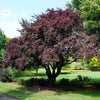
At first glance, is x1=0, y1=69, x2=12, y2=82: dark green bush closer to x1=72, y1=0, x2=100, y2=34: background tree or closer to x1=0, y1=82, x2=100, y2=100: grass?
x1=0, y1=82, x2=100, y2=100: grass

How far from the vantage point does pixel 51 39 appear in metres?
10.9

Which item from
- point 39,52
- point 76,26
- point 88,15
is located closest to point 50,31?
point 39,52

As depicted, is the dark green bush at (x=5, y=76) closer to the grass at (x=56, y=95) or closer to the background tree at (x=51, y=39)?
the background tree at (x=51, y=39)

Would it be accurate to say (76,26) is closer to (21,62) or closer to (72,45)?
(72,45)

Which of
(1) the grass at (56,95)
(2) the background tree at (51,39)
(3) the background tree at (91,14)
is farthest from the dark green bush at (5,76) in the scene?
(3) the background tree at (91,14)

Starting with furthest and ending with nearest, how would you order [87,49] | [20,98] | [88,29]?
[88,29]
[87,49]
[20,98]

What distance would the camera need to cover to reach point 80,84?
554 inches

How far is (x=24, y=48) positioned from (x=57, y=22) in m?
3.10

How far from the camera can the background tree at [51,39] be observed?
10.4m

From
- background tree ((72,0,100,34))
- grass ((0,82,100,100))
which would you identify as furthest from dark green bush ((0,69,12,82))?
background tree ((72,0,100,34))

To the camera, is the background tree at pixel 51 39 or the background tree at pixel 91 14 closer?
the background tree at pixel 51 39

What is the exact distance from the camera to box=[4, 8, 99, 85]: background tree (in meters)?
10.4

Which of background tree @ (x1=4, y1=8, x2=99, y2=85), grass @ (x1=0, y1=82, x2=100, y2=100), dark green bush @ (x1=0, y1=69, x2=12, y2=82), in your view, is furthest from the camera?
dark green bush @ (x1=0, y1=69, x2=12, y2=82)

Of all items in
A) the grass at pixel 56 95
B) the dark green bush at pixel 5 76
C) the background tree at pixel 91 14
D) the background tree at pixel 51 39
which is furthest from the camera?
the dark green bush at pixel 5 76
